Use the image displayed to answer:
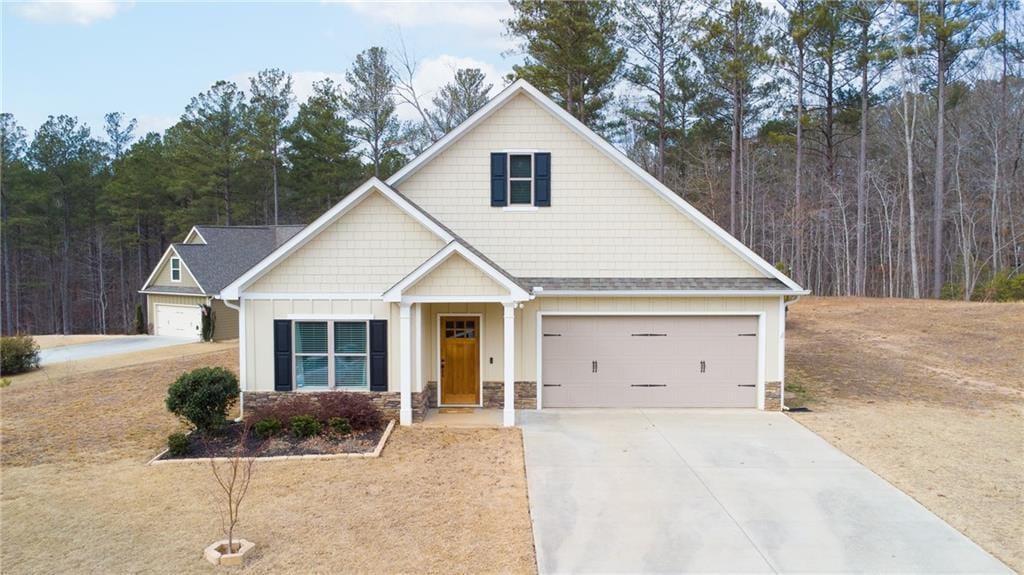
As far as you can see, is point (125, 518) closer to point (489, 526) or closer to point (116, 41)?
point (489, 526)

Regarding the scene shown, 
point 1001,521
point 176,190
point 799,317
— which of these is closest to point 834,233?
point 799,317

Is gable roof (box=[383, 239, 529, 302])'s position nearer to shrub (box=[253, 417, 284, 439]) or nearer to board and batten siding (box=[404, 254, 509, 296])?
board and batten siding (box=[404, 254, 509, 296])

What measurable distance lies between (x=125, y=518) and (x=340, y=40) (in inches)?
917

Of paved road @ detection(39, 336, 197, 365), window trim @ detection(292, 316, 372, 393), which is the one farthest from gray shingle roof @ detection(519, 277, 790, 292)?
paved road @ detection(39, 336, 197, 365)

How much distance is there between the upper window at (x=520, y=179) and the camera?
41.9ft

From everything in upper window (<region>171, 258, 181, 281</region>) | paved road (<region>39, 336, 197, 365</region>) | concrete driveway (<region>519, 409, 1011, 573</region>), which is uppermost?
upper window (<region>171, 258, 181, 281</region>)

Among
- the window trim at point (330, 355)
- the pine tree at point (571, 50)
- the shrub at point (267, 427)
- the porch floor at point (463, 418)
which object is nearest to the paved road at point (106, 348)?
the window trim at point (330, 355)

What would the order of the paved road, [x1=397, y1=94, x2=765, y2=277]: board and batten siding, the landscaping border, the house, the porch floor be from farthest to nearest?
the paved road, [x1=397, y1=94, x2=765, y2=277]: board and batten siding, the house, the porch floor, the landscaping border

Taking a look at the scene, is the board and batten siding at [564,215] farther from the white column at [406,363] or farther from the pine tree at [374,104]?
the pine tree at [374,104]

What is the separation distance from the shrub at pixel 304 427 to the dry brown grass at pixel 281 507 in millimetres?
1169

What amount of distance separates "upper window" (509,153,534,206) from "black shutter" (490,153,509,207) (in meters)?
0.12

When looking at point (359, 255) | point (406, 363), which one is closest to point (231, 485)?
point (406, 363)

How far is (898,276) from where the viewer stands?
3319cm

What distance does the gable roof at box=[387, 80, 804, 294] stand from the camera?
40.5 feet
